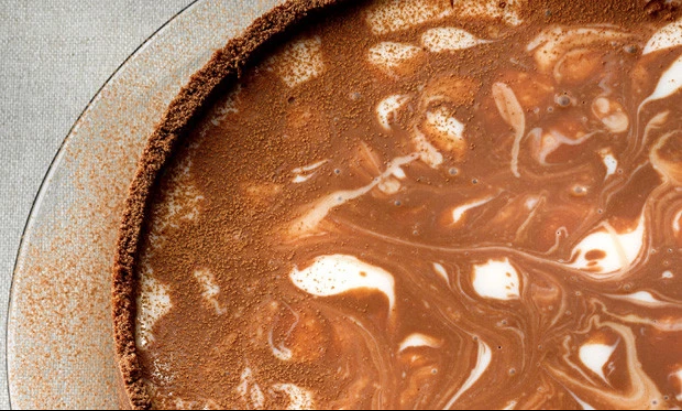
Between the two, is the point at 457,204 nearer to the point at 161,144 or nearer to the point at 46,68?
the point at 161,144

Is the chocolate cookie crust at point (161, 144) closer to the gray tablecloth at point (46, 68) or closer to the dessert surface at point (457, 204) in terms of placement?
the dessert surface at point (457, 204)

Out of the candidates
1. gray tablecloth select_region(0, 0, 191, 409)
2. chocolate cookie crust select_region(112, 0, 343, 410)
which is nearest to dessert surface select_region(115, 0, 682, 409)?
chocolate cookie crust select_region(112, 0, 343, 410)

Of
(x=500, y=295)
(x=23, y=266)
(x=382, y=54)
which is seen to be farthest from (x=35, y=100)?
(x=500, y=295)

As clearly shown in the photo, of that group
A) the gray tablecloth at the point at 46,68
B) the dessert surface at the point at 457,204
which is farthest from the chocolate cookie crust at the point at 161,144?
the gray tablecloth at the point at 46,68

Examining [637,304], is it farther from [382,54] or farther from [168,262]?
[168,262]

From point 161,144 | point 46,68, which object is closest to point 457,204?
point 161,144
